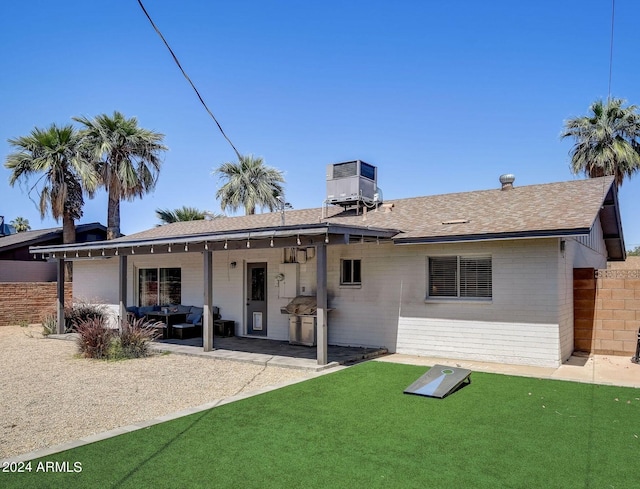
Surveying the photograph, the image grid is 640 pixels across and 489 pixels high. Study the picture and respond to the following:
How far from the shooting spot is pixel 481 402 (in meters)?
6.86

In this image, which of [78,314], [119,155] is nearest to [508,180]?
[78,314]

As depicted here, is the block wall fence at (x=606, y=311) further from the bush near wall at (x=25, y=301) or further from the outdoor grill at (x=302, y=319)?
the bush near wall at (x=25, y=301)

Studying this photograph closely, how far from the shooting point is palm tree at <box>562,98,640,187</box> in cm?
2098

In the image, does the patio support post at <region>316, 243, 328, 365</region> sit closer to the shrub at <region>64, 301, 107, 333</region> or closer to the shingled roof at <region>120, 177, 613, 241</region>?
the shingled roof at <region>120, 177, 613, 241</region>

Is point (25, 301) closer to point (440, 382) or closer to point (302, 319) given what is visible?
point (302, 319)

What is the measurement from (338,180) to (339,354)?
5891mm

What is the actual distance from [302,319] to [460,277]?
413 centimetres

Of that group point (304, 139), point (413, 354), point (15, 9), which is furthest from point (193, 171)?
point (413, 354)

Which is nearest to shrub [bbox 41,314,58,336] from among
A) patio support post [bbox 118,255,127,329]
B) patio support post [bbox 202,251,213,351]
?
patio support post [bbox 118,255,127,329]

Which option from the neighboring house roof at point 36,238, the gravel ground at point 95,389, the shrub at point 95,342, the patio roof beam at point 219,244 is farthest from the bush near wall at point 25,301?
the shrub at point 95,342

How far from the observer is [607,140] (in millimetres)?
21438

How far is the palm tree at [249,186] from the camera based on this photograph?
2809 centimetres

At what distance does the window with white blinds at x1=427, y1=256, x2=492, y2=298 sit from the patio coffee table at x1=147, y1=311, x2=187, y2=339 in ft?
25.3

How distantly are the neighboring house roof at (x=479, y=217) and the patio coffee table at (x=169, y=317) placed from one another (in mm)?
2550
